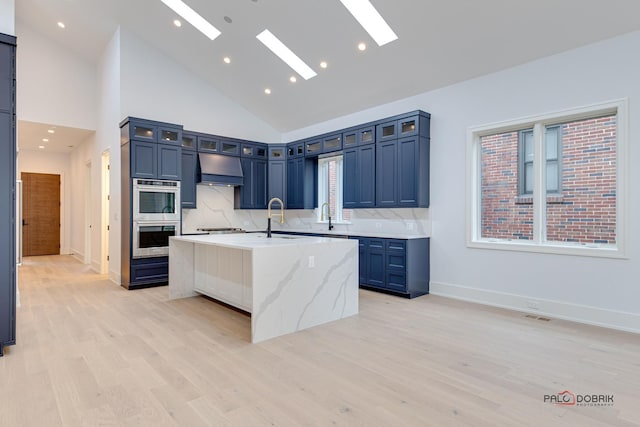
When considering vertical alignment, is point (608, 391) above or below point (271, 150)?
below

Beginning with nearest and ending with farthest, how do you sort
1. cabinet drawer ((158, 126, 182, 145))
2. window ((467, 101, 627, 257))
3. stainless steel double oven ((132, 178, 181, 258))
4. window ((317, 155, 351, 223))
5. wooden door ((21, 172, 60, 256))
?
window ((467, 101, 627, 257)) < stainless steel double oven ((132, 178, 181, 258)) < cabinet drawer ((158, 126, 182, 145)) < window ((317, 155, 351, 223)) < wooden door ((21, 172, 60, 256))

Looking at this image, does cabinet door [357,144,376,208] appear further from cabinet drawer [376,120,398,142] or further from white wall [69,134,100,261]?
white wall [69,134,100,261]

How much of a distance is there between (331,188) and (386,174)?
5.90 ft

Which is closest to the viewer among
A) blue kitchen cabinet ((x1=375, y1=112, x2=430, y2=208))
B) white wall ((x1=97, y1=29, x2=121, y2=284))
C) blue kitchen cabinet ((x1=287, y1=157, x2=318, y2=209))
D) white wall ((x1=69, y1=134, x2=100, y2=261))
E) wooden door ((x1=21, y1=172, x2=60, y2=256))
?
blue kitchen cabinet ((x1=375, y1=112, x2=430, y2=208))

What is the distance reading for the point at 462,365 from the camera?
8.97 feet

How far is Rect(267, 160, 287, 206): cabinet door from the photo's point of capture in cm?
745

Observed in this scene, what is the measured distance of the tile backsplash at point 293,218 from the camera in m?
5.55

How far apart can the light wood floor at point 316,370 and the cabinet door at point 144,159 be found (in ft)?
7.26

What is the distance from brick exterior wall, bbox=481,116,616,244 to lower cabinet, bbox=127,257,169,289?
15.9 feet

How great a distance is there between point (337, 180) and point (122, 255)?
394 cm

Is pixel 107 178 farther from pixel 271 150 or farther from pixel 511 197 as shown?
pixel 511 197

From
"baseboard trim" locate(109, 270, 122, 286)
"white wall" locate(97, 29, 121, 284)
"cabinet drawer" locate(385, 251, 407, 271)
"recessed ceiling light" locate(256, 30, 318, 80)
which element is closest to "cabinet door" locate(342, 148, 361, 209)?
"cabinet drawer" locate(385, 251, 407, 271)

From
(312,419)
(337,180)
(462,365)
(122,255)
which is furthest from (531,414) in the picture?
(122,255)

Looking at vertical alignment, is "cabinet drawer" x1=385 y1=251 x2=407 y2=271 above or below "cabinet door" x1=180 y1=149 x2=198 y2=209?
below
